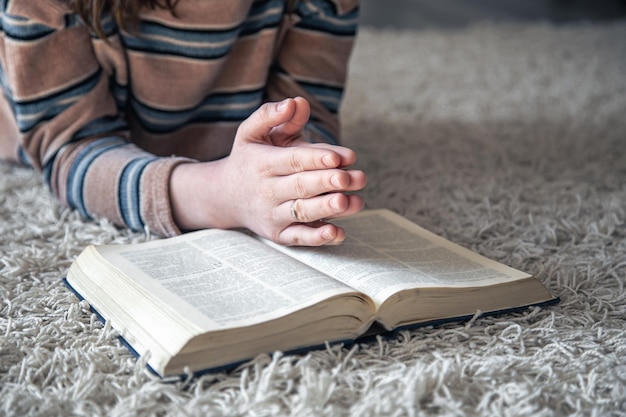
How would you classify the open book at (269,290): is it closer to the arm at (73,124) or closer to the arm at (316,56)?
the arm at (73,124)

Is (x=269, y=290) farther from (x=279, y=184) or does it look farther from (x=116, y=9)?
(x=116, y=9)

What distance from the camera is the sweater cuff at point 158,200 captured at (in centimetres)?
70

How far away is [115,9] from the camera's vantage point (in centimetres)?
77

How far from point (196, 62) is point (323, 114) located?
0.54 ft

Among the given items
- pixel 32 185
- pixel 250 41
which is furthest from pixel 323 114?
pixel 32 185

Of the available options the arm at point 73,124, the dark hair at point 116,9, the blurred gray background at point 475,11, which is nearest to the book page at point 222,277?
the arm at point 73,124

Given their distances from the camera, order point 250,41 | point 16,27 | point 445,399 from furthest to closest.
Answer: point 250,41 → point 16,27 → point 445,399

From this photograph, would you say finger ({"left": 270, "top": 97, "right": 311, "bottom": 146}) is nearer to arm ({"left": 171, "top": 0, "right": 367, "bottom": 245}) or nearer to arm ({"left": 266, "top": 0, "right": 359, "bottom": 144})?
arm ({"left": 171, "top": 0, "right": 367, "bottom": 245})

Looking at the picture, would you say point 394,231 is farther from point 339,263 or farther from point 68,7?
point 68,7

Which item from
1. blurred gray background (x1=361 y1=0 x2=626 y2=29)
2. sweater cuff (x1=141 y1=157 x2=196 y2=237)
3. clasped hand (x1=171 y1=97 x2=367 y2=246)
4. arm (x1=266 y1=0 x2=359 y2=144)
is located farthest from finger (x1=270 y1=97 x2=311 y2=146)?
blurred gray background (x1=361 y1=0 x2=626 y2=29)

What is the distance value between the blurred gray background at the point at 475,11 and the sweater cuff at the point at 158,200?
65.0 inches

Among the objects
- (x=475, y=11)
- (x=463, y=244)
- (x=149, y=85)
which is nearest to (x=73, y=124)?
(x=149, y=85)

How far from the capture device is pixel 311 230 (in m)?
0.59

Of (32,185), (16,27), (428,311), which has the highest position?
(16,27)
